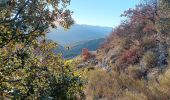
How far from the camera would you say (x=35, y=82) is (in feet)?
29.4

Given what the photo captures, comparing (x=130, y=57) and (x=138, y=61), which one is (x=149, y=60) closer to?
(x=138, y=61)

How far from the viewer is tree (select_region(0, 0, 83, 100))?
8727mm

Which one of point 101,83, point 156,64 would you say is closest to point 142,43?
point 156,64

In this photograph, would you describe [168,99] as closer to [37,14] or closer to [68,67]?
[68,67]

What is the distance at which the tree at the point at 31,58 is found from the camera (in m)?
8.73

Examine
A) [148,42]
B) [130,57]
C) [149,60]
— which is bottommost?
[130,57]

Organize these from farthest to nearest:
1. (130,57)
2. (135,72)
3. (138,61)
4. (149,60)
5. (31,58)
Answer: (130,57), (138,61), (149,60), (135,72), (31,58)

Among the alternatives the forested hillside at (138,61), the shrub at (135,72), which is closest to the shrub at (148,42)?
the forested hillside at (138,61)

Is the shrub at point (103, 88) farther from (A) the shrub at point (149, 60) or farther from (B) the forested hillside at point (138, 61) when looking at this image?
(A) the shrub at point (149, 60)

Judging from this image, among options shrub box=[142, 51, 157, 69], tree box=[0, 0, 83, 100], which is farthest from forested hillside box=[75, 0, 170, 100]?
tree box=[0, 0, 83, 100]

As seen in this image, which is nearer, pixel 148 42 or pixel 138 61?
pixel 138 61

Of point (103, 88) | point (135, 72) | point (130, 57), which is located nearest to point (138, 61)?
point (130, 57)

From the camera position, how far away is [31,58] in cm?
969

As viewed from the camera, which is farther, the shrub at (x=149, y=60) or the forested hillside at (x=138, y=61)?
the shrub at (x=149, y=60)
